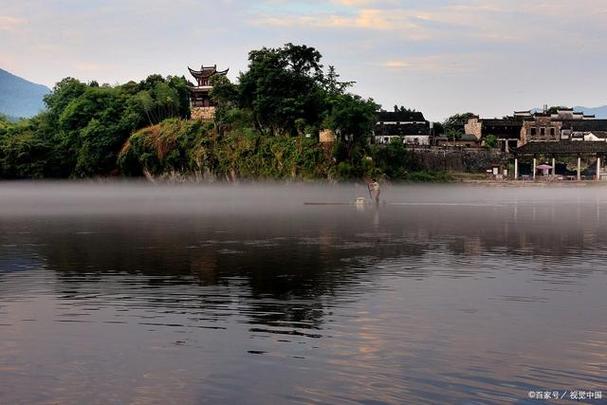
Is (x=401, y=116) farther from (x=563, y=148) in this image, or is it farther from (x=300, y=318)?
(x=300, y=318)

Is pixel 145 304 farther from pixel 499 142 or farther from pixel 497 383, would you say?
pixel 499 142

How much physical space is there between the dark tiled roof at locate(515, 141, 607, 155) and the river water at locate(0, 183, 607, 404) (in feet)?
196

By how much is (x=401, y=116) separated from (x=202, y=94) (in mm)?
36184

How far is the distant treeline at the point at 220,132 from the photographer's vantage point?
72.8 m

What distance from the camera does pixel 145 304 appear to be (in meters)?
14.4

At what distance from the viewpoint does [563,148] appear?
85.1m

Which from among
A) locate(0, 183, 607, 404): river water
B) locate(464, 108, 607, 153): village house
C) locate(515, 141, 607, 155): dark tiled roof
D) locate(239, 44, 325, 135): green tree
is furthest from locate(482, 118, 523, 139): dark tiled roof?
locate(0, 183, 607, 404): river water

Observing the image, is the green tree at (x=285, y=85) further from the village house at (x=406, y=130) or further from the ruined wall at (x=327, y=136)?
the village house at (x=406, y=130)

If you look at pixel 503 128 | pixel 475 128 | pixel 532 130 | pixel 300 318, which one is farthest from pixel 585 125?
pixel 300 318

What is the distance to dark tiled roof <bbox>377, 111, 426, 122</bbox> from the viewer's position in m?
111

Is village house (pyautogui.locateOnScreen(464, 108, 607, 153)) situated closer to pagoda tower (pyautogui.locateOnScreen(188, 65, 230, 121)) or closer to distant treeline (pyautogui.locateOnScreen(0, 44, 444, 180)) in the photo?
distant treeline (pyautogui.locateOnScreen(0, 44, 444, 180))

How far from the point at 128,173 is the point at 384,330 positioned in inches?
3118

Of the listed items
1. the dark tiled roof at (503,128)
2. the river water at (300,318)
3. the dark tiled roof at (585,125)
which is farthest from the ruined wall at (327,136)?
the dark tiled roof at (585,125)

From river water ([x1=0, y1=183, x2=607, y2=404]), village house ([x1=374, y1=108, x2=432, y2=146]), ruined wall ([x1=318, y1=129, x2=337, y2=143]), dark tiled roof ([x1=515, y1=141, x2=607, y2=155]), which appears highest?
village house ([x1=374, y1=108, x2=432, y2=146])
